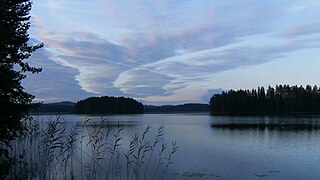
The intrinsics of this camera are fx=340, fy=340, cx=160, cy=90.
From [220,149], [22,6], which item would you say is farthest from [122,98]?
[22,6]

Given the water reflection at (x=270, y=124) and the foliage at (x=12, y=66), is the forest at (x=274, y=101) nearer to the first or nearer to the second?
the water reflection at (x=270, y=124)

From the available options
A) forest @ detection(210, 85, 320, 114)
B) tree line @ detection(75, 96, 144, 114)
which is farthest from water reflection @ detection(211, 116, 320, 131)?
tree line @ detection(75, 96, 144, 114)

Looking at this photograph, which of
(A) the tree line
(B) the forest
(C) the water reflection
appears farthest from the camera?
(A) the tree line

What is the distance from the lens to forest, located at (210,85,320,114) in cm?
13038

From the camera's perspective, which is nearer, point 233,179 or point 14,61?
point 14,61

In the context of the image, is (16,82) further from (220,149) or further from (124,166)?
(220,149)

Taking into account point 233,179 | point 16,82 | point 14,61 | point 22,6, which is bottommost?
point 233,179

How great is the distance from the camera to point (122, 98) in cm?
18150

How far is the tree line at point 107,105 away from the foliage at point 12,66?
149m

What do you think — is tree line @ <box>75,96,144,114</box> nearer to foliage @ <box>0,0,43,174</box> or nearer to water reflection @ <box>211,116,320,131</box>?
water reflection @ <box>211,116,320,131</box>

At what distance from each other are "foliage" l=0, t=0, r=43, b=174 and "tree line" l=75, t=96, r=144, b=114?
488ft

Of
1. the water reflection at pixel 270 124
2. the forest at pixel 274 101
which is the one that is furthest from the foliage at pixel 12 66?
the forest at pixel 274 101

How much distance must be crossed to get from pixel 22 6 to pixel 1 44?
2.36m

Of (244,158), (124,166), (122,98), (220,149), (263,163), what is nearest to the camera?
(124,166)
